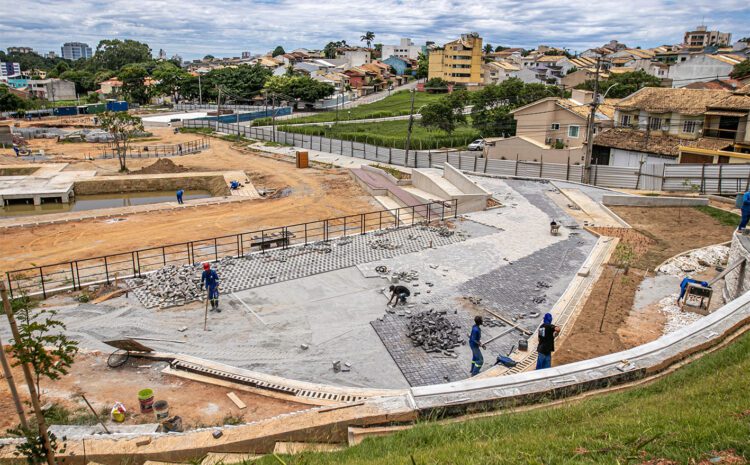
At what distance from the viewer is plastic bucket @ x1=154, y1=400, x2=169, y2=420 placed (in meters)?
9.79

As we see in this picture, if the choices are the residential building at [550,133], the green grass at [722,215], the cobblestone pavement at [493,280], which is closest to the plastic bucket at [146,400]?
the cobblestone pavement at [493,280]

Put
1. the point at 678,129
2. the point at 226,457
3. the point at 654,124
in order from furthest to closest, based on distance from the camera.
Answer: the point at 654,124 → the point at 678,129 → the point at 226,457

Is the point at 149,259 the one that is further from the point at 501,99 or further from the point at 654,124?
the point at 501,99

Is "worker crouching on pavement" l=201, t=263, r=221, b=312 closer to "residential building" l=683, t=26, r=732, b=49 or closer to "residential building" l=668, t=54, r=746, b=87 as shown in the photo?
"residential building" l=668, t=54, r=746, b=87

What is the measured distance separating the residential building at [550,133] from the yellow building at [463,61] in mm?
68221

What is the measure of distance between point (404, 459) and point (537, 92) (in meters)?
64.1

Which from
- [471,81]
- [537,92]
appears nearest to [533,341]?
[537,92]

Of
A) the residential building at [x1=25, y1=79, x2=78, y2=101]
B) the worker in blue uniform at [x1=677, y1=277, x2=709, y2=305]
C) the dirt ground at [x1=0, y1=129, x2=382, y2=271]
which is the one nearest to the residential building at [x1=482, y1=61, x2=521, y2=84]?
the dirt ground at [x1=0, y1=129, x2=382, y2=271]

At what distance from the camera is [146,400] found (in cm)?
1000

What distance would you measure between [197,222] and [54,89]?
111168 millimetres

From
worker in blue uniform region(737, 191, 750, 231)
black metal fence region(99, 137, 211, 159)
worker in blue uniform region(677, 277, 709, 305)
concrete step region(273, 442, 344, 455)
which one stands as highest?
worker in blue uniform region(737, 191, 750, 231)

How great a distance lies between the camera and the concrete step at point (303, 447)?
8070mm

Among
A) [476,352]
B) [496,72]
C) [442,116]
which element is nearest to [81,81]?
[496,72]

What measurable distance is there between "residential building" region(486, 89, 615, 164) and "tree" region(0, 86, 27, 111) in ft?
253
